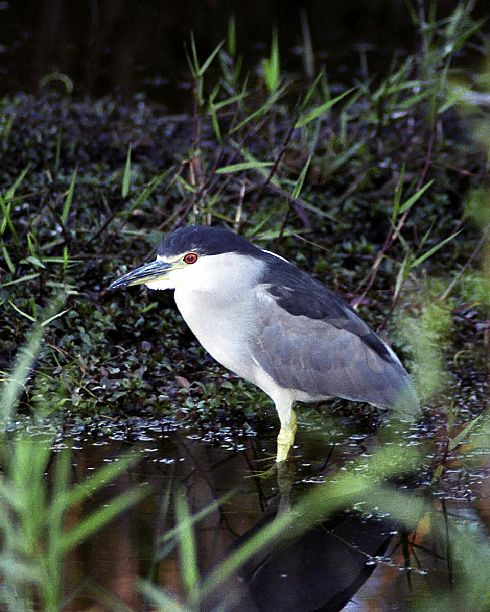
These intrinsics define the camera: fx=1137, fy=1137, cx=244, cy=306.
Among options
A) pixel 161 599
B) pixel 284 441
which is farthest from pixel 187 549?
pixel 284 441

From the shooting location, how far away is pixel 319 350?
4.80m

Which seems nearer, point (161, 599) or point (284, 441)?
point (161, 599)

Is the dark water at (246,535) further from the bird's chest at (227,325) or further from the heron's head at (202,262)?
the heron's head at (202,262)

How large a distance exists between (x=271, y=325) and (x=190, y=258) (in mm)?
439

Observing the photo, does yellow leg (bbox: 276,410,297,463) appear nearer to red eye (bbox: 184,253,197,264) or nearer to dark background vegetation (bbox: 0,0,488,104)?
red eye (bbox: 184,253,197,264)

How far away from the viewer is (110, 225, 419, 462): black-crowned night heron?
4730 mm

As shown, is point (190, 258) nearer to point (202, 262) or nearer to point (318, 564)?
point (202, 262)

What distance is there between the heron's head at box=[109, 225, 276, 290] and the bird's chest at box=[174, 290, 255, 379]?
2.7 inches

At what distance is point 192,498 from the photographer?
4406mm

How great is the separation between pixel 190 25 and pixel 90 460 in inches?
297

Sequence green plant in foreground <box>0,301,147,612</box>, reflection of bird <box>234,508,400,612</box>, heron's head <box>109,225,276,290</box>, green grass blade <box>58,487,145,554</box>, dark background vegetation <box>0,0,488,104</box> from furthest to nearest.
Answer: dark background vegetation <box>0,0,488,104</box> < heron's head <box>109,225,276,290</box> < reflection of bird <box>234,508,400,612</box> < green grass blade <box>58,487,145,554</box> < green plant in foreground <box>0,301,147,612</box>

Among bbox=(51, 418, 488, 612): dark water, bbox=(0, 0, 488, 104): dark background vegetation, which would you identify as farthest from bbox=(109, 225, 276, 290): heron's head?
bbox=(0, 0, 488, 104): dark background vegetation

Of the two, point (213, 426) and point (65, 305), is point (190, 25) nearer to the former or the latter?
point (65, 305)

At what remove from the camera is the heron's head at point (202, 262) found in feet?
15.4
